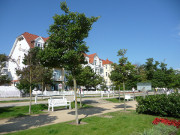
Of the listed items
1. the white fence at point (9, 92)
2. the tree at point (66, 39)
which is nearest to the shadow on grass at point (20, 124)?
the tree at point (66, 39)

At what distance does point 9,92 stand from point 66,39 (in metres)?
22.6

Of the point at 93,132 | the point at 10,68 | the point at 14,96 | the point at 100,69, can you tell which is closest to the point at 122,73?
the point at 93,132

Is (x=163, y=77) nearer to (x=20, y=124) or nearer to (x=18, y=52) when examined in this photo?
(x=20, y=124)

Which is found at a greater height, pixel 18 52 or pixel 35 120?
pixel 18 52

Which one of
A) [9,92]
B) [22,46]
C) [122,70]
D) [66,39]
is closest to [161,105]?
[122,70]

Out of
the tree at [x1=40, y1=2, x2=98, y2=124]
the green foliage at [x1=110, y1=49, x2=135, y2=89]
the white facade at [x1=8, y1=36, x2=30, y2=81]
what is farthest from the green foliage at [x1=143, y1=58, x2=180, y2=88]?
the white facade at [x1=8, y1=36, x2=30, y2=81]

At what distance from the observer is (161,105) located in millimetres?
10359

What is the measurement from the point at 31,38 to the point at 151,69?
31.5 metres

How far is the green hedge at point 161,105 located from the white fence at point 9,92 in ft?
74.2

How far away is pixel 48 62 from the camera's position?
917 centimetres

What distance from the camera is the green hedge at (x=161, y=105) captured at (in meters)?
9.79

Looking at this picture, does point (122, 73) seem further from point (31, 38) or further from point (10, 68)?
point (10, 68)

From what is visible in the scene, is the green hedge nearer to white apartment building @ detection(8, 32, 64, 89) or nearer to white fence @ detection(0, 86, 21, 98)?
white fence @ detection(0, 86, 21, 98)

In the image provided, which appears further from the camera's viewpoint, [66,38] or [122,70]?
[122,70]
